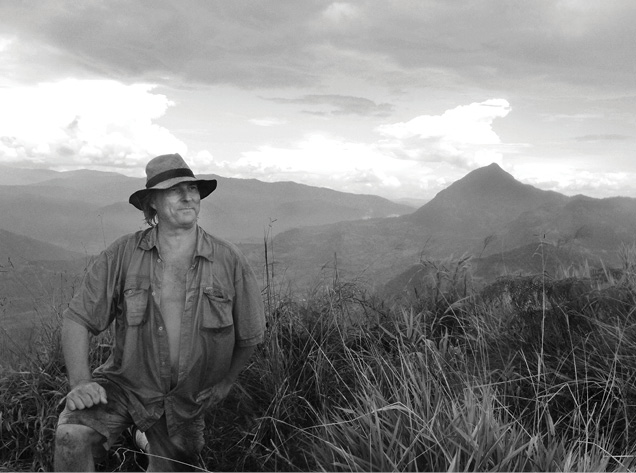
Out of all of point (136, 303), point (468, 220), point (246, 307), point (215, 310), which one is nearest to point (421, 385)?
point (246, 307)

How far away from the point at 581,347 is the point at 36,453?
13.4 feet

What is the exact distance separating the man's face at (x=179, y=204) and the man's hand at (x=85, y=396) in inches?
39.6

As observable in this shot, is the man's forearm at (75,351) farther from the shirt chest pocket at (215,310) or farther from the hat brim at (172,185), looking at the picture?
the hat brim at (172,185)

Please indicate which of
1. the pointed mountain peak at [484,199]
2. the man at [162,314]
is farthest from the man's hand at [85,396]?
the pointed mountain peak at [484,199]

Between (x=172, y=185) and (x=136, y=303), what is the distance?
713 millimetres

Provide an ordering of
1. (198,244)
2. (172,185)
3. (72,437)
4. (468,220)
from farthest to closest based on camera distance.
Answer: (468,220), (198,244), (172,185), (72,437)

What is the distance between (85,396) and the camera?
3.27 m

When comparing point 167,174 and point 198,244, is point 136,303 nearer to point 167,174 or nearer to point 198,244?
point 198,244

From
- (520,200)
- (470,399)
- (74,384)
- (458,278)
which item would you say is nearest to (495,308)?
(458,278)

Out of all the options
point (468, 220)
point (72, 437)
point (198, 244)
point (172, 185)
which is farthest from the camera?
point (468, 220)

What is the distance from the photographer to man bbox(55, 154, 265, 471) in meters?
3.42

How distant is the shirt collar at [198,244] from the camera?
3.47 metres

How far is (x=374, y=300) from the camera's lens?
542 cm

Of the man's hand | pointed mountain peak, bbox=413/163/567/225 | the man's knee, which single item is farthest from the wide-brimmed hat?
pointed mountain peak, bbox=413/163/567/225
